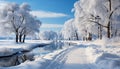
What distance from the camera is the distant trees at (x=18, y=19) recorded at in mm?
56219

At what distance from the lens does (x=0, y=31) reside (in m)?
56.2

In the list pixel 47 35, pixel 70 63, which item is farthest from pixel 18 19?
pixel 47 35

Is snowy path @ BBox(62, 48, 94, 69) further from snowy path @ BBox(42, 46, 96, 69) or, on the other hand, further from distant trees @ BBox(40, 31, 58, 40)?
distant trees @ BBox(40, 31, 58, 40)

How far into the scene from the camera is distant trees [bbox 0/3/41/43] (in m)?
56.2

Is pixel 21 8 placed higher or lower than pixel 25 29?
higher

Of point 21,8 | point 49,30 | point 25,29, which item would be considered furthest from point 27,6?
point 49,30

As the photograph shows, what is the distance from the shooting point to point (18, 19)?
57125mm

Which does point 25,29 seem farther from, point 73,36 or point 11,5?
point 73,36

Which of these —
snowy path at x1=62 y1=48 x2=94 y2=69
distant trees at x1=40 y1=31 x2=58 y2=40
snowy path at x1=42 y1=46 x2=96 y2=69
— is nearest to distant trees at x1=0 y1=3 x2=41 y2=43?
snowy path at x1=42 y1=46 x2=96 y2=69

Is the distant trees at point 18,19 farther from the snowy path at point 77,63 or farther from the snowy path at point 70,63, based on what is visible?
the snowy path at point 77,63

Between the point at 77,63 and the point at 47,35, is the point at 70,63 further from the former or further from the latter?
the point at 47,35

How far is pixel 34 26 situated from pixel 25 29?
342cm

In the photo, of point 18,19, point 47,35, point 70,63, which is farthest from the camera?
point 47,35

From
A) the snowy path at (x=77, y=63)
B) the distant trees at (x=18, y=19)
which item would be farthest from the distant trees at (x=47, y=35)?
the snowy path at (x=77, y=63)
